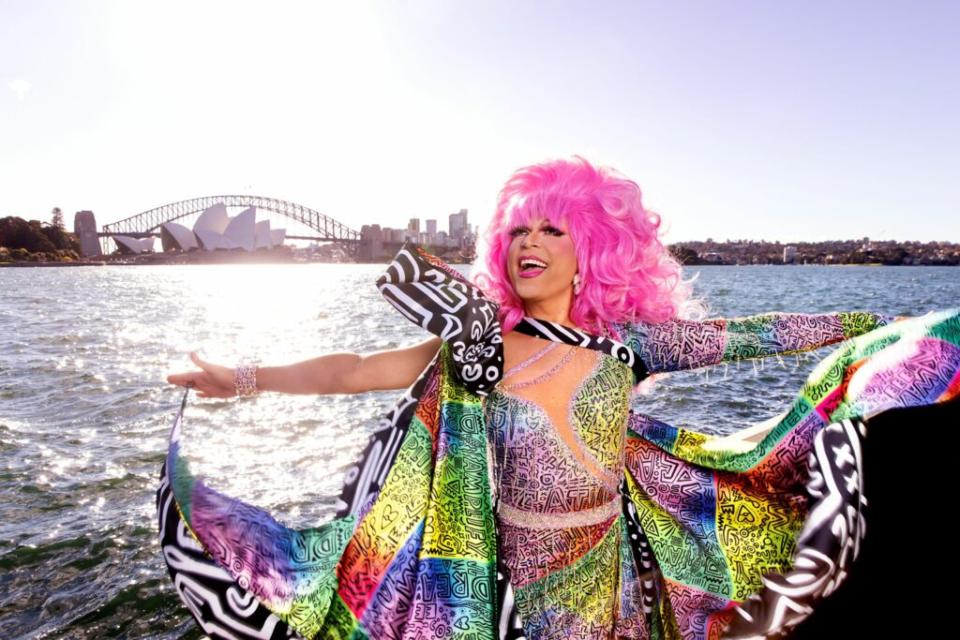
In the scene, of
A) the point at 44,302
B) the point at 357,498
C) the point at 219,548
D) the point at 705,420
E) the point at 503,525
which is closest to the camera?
the point at 219,548

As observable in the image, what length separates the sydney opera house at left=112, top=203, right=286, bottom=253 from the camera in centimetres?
13888

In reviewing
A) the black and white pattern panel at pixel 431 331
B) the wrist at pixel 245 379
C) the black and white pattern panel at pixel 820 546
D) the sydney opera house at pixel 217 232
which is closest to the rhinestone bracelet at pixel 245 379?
the wrist at pixel 245 379

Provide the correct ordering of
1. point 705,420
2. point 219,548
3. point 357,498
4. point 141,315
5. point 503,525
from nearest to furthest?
point 219,548
point 357,498
point 503,525
point 705,420
point 141,315

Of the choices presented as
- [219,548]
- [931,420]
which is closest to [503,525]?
[219,548]

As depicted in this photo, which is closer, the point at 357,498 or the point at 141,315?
the point at 357,498

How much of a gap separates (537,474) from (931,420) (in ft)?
5.01

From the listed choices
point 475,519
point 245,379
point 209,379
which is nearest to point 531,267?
point 475,519

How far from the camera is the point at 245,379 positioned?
8.68 feet

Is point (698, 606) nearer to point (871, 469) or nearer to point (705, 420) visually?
point (871, 469)

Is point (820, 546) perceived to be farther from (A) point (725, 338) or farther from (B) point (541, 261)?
(B) point (541, 261)

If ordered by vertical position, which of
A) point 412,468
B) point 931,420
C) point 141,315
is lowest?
point 141,315

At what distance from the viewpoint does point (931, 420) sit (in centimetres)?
256

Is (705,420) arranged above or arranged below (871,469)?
below

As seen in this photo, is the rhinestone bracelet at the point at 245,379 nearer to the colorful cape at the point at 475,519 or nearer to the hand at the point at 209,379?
the hand at the point at 209,379
